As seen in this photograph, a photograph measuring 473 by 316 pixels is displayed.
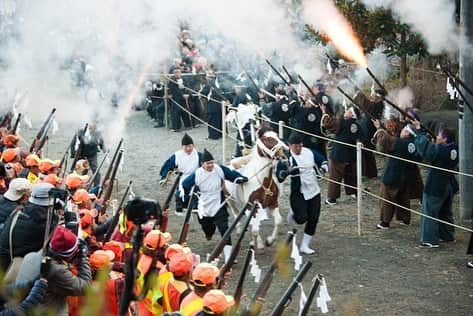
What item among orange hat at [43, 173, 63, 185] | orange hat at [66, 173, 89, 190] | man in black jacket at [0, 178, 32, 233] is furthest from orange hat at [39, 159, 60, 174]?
man in black jacket at [0, 178, 32, 233]

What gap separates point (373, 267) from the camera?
31.7ft

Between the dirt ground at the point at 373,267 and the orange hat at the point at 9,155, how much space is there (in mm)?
2472

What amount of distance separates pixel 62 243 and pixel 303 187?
5.30 m

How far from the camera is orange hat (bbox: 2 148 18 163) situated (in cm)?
1016

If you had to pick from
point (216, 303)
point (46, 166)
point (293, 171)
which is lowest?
point (216, 303)

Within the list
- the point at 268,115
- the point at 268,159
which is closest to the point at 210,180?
the point at 268,159

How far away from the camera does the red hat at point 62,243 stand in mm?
5367

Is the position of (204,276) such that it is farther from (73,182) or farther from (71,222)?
(73,182)

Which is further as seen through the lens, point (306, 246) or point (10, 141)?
point (10, 141)

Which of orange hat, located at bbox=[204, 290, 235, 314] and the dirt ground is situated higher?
orange hat, located at bbox=[204, 290, 235, 314]

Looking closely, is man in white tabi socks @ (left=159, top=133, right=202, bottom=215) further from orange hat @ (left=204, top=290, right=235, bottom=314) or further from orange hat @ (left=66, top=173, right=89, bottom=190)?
orange hat @ (left=204, top=290, right=235, bottom=314)

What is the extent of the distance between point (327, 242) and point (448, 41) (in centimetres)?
364

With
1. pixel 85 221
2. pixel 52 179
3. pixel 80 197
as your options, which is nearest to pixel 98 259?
pixel 85 221

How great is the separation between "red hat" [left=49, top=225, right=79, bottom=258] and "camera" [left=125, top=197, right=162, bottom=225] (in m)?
2.84
